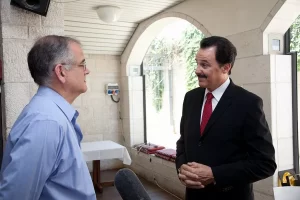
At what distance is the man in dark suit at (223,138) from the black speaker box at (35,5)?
42.5 inches

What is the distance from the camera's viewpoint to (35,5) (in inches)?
72.8

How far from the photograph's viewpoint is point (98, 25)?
4352 mm

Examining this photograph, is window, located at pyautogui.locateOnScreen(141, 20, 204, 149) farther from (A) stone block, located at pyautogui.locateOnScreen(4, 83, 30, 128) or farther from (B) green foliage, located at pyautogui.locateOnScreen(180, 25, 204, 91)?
(A) stone block, located at pyautogui.locateOnScreen(4, 83, 30, 128)

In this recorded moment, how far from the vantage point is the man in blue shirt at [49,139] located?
0.88 m

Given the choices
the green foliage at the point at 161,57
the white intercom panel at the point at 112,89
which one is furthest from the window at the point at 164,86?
the white intercom panel at the point at 112,89

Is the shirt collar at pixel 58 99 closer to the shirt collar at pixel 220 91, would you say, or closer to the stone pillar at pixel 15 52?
the shirt collar at pixel 220 91

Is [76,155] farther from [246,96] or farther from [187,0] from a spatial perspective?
[187,0]

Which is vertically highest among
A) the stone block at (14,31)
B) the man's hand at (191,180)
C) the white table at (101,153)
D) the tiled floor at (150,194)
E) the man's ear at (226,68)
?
the stone block at (14,31)

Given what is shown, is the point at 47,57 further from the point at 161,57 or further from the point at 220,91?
the point at 161,57

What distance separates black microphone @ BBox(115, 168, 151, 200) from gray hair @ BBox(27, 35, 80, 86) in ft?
1.56

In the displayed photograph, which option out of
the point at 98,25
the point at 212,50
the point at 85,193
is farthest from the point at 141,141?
the point at 85,193

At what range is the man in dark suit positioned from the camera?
1.35 metres

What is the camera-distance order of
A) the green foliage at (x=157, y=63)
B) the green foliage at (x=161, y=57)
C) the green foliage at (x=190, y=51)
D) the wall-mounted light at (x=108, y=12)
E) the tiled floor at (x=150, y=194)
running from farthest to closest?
the green foliage at (x=157, y=63)
the green foliage at (x=161, y=57)
the green foliage at (x=190, y=51)
the tiled floor at (x=150, y=194)
the wall-mounted light at (x=108, y=12)

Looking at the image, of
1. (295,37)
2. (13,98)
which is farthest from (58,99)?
(295,37)
